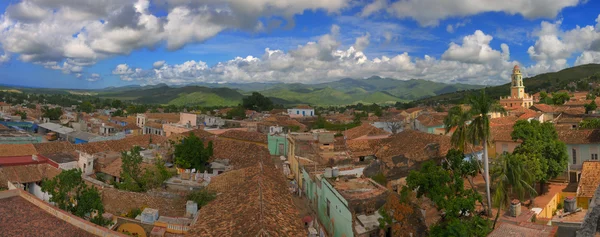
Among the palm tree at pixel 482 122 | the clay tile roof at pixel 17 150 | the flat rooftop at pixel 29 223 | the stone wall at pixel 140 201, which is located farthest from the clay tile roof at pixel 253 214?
the clay tile roof at pixel 17 150

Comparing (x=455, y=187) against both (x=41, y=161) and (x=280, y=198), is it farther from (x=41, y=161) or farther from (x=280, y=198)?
(x=41, y=161)

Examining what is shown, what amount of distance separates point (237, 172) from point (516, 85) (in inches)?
2040

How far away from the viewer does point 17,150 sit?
3192cm

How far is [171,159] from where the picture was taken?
29.3m

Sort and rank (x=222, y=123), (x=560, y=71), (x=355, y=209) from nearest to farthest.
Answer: (x=355, y=209) → (x=222, y=123) → (x=560, y=71)

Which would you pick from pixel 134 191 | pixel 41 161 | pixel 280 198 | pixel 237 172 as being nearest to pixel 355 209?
pixel 280 198

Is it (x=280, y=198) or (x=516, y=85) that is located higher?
(x=516, y=85)

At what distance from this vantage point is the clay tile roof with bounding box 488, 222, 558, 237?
10207mm

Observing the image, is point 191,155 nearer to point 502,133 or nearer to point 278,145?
point 278,145

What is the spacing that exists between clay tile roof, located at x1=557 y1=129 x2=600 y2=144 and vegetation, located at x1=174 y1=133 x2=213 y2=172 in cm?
2255

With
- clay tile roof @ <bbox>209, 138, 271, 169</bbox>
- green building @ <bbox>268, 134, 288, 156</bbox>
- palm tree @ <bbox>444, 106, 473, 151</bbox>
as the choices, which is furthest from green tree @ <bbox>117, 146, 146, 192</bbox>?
palm tree @ <bbox>444, 106, 473, 151</bbox>

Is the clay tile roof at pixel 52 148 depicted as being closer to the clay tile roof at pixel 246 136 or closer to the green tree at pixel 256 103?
the clay tile roof at pixel 246 136

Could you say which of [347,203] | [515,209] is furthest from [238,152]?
[515,209]

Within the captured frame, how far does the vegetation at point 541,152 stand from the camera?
19188 millimetres
